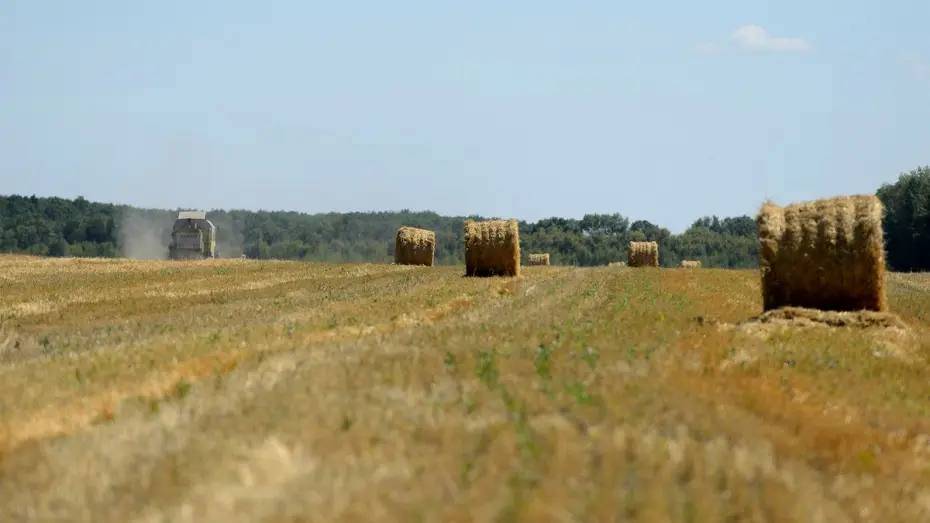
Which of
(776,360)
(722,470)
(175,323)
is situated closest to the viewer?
(722,470)

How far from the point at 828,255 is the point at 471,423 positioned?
642 inches

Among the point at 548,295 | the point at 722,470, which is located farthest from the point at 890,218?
the point at 722,470

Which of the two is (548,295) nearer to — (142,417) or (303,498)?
(142,417)

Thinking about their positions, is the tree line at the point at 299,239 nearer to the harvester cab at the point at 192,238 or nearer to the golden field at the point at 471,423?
the harvester cab at the point at 192,238

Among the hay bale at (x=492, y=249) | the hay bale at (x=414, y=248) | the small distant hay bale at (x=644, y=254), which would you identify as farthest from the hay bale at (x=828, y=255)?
the small distant hay bale at (x=644, y=254)

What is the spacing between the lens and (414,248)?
60.4 m

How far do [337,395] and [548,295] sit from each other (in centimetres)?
2142

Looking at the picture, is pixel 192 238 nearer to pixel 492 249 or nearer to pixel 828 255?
pixel 492 249

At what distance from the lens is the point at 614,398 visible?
10961mm

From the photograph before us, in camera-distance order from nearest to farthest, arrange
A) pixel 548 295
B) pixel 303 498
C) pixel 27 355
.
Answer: pixel 303 498 → pixel 27 355 → pixel 548 295

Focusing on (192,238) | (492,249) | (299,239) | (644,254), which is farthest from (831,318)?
(299,239)

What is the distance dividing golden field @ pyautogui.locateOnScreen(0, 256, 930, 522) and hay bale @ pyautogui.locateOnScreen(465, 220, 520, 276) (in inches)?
903

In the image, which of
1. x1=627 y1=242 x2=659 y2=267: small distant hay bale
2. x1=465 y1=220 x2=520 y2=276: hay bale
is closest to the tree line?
x1=627 y1=242 x2=659 y2=267: small distant hay bale

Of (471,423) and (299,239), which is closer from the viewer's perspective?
(471,423)
